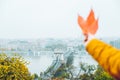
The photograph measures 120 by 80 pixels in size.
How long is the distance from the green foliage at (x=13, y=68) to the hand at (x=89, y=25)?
4.44 meters

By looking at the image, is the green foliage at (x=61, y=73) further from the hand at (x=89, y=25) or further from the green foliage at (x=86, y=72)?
the hand at (x=89, y=25)

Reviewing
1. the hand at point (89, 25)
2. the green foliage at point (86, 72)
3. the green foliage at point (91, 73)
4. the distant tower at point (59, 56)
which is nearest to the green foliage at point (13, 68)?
the green foliage at point (91, 73)

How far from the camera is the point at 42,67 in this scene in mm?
11305

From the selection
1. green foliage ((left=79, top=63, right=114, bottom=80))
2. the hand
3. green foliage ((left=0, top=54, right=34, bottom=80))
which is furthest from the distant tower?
the hand

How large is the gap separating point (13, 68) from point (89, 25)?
452 centimetres

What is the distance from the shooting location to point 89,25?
2.05ft

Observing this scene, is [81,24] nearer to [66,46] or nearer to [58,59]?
[58,59]

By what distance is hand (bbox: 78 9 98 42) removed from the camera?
621 millimetres

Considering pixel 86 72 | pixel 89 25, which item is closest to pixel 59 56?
pixel 86 72

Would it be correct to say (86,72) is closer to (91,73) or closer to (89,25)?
(91,73)

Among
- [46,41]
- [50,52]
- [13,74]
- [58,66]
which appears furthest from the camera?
[46,41]

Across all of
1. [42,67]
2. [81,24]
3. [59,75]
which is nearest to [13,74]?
[59,75]

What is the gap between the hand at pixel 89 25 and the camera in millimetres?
621

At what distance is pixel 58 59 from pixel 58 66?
0.55m
